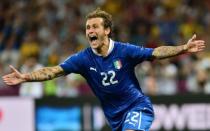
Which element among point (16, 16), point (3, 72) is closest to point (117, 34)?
point (3, 72)

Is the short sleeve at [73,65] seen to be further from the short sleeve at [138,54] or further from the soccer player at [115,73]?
the short sleeve at [138,54]

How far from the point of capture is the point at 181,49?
8617mm

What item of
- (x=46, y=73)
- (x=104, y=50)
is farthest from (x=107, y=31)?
(x=46, y=73)

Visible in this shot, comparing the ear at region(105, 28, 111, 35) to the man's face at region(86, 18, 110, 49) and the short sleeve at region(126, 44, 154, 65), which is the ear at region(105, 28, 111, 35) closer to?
the man's face at region(86, 18, 110, 49)

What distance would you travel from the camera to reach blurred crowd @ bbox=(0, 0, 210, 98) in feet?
48.2

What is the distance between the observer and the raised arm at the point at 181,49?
28.0ft

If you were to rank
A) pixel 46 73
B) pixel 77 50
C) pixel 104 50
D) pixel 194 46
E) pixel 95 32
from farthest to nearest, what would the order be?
pixel 77 50 → pixel 46 73 → pixel 104 50 → pixel 95 32 → pixel 194 46

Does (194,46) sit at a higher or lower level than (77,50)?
lower

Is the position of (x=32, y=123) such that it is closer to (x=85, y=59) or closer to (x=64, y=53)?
(x=64, y=53)

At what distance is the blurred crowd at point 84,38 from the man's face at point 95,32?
18.0 feet

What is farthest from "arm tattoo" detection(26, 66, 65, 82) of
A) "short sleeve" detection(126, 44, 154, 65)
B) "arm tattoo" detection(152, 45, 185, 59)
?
"arm tattoo" detection(152, 45, 185, 59)

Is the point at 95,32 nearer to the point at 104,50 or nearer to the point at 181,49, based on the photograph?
the point at 104,50

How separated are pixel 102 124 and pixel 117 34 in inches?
86.3

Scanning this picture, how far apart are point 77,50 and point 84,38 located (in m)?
0.54
